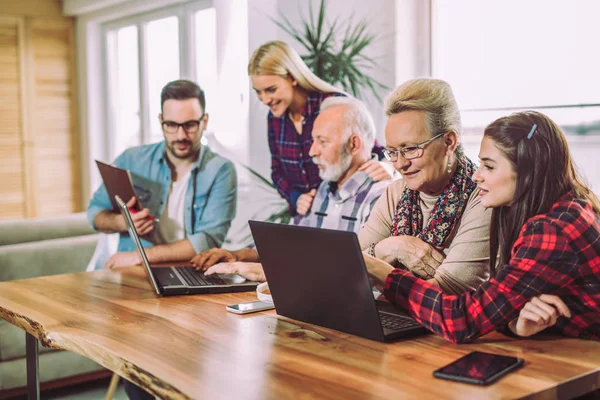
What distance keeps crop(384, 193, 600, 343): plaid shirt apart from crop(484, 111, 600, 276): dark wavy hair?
0.04 metres

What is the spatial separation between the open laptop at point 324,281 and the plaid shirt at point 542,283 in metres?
0.11

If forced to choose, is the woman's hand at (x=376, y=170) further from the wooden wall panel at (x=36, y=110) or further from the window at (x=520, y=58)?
the wooden wall panel at (x=36, y=110)

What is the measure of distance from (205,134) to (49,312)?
211cm

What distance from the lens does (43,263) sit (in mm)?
4082

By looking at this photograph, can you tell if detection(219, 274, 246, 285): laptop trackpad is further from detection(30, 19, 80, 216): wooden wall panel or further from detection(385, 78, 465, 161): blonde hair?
detection(30, 19, 80, 216): wooden wall panel

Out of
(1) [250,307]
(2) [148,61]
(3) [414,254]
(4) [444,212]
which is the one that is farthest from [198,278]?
(2) [148,61]

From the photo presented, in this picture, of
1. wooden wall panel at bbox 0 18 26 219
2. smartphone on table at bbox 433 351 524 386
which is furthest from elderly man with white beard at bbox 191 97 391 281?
wooden wall panel at bbox 0 18 26 219

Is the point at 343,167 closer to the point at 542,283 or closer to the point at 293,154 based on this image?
the point at 293,154

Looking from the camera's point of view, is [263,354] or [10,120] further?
[10,120]

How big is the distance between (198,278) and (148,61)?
12.0 feet

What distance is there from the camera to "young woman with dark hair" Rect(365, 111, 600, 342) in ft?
4.94

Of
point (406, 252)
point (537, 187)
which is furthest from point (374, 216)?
point (537, 187)

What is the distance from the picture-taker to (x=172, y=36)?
5379mm

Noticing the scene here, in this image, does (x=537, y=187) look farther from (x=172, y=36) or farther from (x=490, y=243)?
(x=172, y=36)
